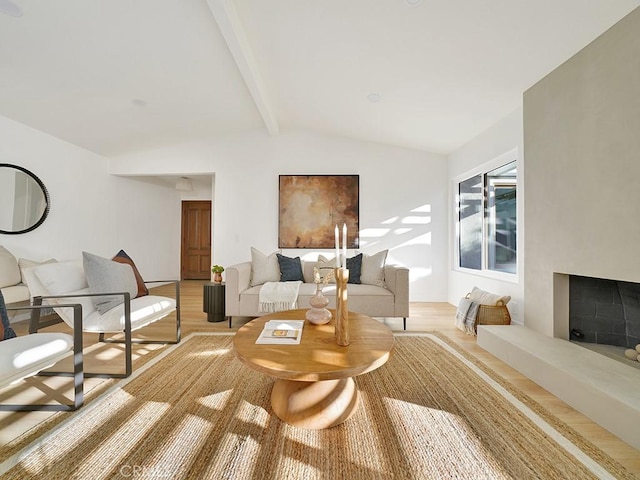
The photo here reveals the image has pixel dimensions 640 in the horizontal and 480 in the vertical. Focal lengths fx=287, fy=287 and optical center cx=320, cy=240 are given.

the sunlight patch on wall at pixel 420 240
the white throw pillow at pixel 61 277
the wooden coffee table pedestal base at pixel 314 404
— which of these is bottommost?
the wooden coffee table pedestal base at pixel 314 404

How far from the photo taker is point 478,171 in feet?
12.4

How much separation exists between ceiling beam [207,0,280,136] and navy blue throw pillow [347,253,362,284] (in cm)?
231

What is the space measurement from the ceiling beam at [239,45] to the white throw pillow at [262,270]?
1924mm

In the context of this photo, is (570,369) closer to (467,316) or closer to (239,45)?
(467,316)

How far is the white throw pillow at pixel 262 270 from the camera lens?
11.5 ft

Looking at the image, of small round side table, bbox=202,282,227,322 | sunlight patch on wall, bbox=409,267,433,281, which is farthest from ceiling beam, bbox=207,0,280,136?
sunlight patch on wall, bbox=409,267,433,281

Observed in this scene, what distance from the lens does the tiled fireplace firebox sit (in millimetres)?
2143

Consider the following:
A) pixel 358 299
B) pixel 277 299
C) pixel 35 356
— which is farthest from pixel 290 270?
pixel 35 356

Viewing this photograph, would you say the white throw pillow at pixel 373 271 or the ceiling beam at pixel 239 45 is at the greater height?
the ceiling beam at pixel 239 45

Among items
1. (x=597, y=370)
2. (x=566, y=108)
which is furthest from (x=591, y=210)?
(x=597, y=370)

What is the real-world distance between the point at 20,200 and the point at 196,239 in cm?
364

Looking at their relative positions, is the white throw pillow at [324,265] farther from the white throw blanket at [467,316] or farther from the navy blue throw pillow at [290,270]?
the white throw blanket at [467,316]

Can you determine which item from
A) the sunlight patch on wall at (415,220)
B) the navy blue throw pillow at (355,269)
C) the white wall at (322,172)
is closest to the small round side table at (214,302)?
the white wall at (322,172)

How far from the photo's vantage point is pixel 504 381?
200 cm
